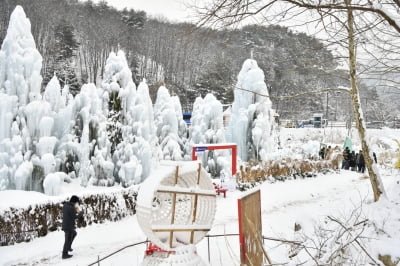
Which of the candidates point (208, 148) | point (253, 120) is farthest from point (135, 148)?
point (253, 120)

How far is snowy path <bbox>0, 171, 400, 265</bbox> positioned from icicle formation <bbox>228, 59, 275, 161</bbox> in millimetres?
3621

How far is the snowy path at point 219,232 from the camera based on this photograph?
6922mm

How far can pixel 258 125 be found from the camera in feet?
57.8

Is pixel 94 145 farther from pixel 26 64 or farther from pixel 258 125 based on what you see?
pixel 258 125

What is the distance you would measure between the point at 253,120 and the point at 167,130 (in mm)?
4509

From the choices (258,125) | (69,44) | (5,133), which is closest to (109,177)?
(5,133)

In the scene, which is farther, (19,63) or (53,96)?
(53,96)

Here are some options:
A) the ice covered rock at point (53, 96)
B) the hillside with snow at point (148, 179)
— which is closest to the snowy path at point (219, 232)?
the hillside with snow at point (148, 179)

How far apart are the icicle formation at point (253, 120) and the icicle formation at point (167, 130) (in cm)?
330

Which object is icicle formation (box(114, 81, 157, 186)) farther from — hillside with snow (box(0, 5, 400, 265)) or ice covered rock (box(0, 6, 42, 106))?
ice covered rock (box(0, 6, 42, 106))

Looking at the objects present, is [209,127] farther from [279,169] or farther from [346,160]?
[346,160]

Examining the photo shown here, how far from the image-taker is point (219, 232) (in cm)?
882

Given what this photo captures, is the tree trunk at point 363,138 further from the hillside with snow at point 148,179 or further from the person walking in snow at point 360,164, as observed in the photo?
the person walking in snow at point 360,164

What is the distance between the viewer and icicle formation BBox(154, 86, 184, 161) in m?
16.9
